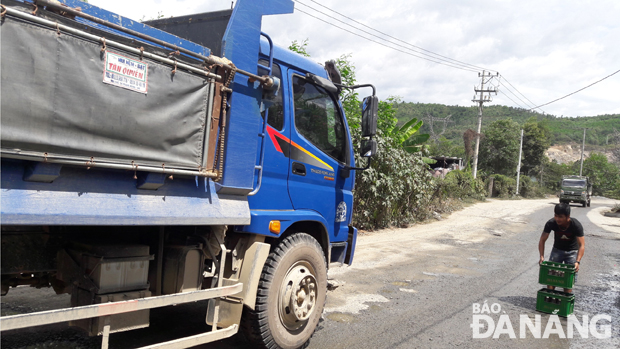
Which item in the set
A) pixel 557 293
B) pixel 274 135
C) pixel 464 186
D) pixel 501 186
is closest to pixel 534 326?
pixel 557 293

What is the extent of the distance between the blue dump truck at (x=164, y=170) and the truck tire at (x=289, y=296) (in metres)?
0.01

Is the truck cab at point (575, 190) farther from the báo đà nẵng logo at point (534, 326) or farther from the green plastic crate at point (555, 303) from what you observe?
the green plastic crate at point (555, 303)

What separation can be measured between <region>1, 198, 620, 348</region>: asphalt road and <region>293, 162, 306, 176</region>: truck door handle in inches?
70.2

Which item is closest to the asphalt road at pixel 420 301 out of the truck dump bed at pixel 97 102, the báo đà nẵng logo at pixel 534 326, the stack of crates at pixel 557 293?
the báo đà nẵng logo at pixel 534 326

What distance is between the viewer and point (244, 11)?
3.31 meters

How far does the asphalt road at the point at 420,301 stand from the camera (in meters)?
4.26

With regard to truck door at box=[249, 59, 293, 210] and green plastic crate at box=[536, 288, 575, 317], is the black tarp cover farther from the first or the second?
green plastic crate at box=[536, 288, 575, 317]

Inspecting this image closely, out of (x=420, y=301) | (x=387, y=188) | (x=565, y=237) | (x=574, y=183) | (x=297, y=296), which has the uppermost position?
(x=574, y=183)

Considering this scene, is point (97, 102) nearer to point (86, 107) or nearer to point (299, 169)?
point (86, 107)

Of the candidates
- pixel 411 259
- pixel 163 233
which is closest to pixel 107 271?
pixel 163 233

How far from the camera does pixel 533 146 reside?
48.4m

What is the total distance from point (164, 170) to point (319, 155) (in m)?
1.92

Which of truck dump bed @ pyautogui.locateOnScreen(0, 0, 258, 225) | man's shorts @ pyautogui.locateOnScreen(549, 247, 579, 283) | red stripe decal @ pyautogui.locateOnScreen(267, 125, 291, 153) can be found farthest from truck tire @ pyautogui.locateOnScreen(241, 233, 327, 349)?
man's shorts @ pyautogui.locateOnScreen(549, 247, 579, 283)

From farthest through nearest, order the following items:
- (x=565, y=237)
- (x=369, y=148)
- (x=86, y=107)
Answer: (x=565, y=237) → (x=369, y=148) → (x=86, y=107)
